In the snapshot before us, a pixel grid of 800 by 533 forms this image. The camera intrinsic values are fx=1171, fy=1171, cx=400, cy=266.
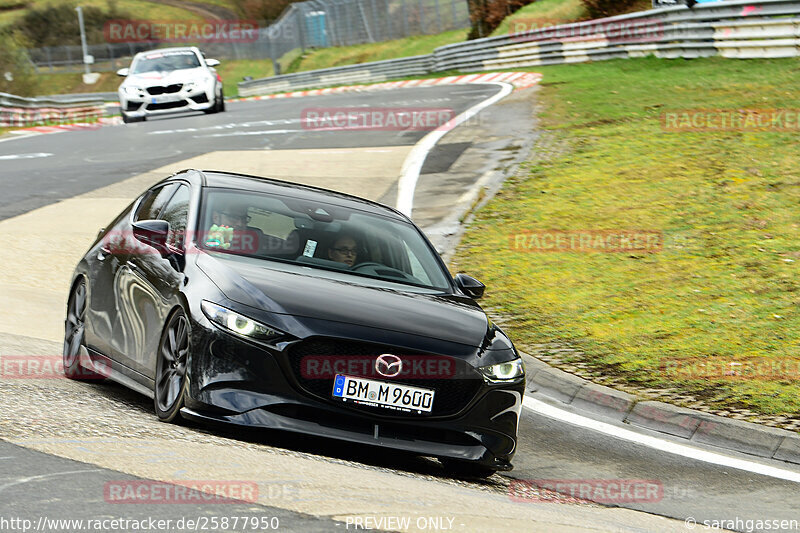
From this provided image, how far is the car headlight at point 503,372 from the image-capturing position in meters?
6.39

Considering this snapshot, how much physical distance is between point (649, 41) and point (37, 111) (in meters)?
19.3

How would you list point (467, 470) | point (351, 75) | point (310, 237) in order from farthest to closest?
1. point (351, 75)
2. point (310, 237)
3. point (467, 470)

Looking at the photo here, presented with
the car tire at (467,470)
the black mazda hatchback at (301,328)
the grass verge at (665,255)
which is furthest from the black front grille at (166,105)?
the car tire at (467,470)

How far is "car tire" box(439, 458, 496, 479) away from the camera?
645cm

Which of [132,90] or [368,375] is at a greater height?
[132,90]

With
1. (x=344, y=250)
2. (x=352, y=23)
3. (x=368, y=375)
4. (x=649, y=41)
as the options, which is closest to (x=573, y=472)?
(x=368, y=375)

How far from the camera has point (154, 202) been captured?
26.6ft

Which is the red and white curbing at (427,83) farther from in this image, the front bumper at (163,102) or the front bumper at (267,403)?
the front bumper at (267,403)

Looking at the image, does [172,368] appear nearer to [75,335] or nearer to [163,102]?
[75,335]

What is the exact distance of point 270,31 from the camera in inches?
2734

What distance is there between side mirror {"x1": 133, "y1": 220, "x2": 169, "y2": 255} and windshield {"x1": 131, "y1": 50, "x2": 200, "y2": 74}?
875 inches

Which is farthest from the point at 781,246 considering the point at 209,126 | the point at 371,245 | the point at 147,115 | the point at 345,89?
the point at 345,89

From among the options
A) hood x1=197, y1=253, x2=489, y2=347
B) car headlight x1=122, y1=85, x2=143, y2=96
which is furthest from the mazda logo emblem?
car headlight x1=122, y1=85, x2=143, y2=96

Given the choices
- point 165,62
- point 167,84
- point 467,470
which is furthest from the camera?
point 165,62
